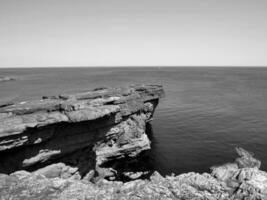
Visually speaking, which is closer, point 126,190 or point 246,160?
point 126,190

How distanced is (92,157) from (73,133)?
511 centimetres

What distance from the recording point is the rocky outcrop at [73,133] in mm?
17922

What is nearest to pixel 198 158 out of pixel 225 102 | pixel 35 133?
pixel 35 133

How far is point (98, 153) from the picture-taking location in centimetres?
2572

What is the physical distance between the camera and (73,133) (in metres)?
22.1

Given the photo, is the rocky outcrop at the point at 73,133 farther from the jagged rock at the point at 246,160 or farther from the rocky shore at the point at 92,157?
the jagged rock at the point at 246,160

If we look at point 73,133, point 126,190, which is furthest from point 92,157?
point 126,190

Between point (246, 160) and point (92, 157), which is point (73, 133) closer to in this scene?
point (92, 157)

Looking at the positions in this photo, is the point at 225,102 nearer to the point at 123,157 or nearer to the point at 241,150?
the point at 241,150

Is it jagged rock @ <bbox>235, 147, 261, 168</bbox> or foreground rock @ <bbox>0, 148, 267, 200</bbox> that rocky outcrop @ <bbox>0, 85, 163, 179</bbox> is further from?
jagged rock @ <bbox>235, 147, 261, 168</bbox>

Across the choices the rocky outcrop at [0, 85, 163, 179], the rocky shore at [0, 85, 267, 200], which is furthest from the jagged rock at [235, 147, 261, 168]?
the rocky outcrop at [0, 85, 163, 179]

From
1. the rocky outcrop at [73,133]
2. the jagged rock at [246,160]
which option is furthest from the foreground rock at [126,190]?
the jagged rock at [246,160]

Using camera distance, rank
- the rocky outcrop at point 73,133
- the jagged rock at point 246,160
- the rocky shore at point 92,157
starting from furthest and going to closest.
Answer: the jagged rock at point 246,160 → the rocky outcrop at point 73,133 → the rocky shore at point 92,157

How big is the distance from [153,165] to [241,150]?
14.9 m
